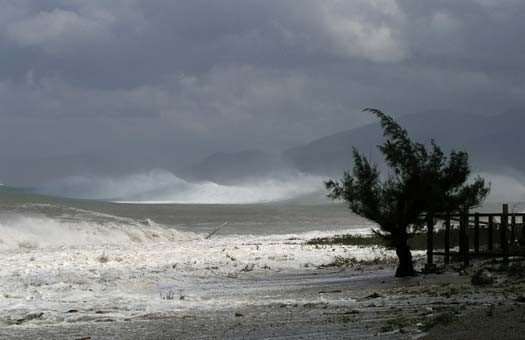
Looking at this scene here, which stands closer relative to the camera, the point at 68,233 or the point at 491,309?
the point at 491,309

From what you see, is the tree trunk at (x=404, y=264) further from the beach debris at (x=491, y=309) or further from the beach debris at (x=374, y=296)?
the beach debris at (x=491, y=309)

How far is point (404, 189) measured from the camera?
22.3 meters

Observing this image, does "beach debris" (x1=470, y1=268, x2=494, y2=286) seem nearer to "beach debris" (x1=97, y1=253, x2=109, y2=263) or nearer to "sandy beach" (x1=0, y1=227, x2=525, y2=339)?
"sandy beach" (x1=0, y1=227, x2=525, y2=339)

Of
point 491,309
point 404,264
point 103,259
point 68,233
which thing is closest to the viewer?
point 491,309

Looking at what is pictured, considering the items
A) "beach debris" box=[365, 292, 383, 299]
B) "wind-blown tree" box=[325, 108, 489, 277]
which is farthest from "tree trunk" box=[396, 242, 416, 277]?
"beach debris" box=[365, 292, 383, 299]

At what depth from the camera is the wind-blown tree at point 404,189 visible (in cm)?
2225

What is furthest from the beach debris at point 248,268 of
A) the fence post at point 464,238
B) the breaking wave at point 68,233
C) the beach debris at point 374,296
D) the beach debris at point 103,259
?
the breaking wave at point 68,233

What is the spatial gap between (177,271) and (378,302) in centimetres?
1027

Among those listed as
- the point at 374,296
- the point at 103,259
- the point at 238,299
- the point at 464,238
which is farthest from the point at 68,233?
the point at 374,296

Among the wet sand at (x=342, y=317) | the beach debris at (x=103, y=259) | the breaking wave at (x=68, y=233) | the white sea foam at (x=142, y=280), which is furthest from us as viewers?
the breaking wave at (x=68, y=233)

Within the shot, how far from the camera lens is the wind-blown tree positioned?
73.0 feet

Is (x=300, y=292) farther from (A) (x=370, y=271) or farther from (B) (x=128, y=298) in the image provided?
(A) (x=370, y=271)

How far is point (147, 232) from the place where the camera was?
160ft

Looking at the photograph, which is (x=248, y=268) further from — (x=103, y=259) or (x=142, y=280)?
(x=103, y=259)
